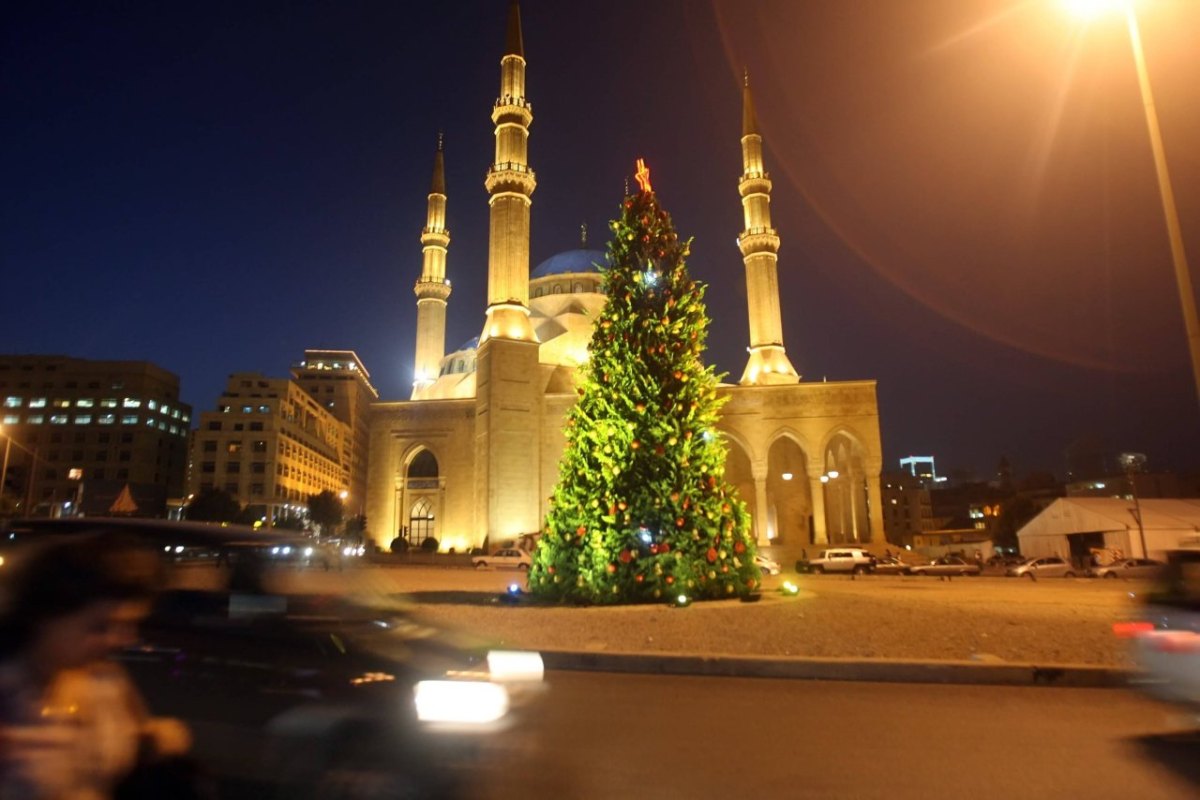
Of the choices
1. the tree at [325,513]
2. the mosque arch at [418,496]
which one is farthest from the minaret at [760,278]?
the tree at [325,513]

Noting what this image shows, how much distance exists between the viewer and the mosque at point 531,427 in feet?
123

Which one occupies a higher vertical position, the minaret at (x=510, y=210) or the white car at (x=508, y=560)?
the minaret at (x=510, y=210)

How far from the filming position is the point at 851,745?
5.24m

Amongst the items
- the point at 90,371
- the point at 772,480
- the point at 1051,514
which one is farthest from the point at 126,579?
the point at 90,371

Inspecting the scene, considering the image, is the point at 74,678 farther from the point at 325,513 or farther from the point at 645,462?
the point at 325,513

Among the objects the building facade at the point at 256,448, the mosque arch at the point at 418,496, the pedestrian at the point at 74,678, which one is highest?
the building facade at the point at 256,448

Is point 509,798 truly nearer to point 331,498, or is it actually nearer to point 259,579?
point 259,579

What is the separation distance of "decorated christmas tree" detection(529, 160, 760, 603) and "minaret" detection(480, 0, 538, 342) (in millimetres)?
23003

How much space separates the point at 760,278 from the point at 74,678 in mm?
45123

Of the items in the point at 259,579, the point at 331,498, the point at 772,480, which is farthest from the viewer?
the point at 331,498

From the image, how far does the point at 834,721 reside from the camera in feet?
19.5

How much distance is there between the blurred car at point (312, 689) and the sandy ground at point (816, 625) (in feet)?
1.19

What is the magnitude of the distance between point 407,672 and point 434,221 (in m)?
51.0

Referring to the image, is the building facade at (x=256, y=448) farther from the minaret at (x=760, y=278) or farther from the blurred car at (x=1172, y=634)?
the blurred car at (x=1172, y=634)
